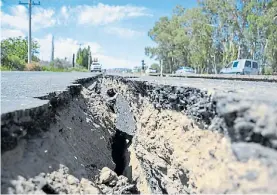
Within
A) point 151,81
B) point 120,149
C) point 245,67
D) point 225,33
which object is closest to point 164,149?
point 151,81

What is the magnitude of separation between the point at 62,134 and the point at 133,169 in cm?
142

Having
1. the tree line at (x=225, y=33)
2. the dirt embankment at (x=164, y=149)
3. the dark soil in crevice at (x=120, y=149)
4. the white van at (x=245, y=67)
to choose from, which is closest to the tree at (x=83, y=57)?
the tree line at (x=225, y=33)

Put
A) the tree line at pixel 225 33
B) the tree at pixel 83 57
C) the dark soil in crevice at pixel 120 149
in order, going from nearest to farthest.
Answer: the dark soil in crevice at pixel 120 149
the tree line at pixel 225 33
the tree at pixel 83 57

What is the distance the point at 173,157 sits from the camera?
9.37 feet

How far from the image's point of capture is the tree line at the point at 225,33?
29484mm

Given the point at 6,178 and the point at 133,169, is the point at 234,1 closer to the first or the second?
the point at 133,169

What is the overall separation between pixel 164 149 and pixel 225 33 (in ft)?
113

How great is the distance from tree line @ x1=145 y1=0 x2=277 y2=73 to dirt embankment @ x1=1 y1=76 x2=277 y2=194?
2680 cm

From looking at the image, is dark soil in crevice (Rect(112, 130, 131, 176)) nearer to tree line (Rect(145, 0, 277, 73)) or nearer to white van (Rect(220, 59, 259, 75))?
white van (Rect(220, 59, 259, 75))

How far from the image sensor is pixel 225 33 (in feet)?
117

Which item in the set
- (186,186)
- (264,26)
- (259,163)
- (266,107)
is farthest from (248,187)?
(264,26)

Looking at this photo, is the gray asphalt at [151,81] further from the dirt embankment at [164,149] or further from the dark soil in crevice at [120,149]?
the dark soil in crevice at [120,149]

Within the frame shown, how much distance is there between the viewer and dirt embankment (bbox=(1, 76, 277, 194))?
5.42ft

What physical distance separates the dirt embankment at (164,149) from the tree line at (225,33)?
87.9 feet
